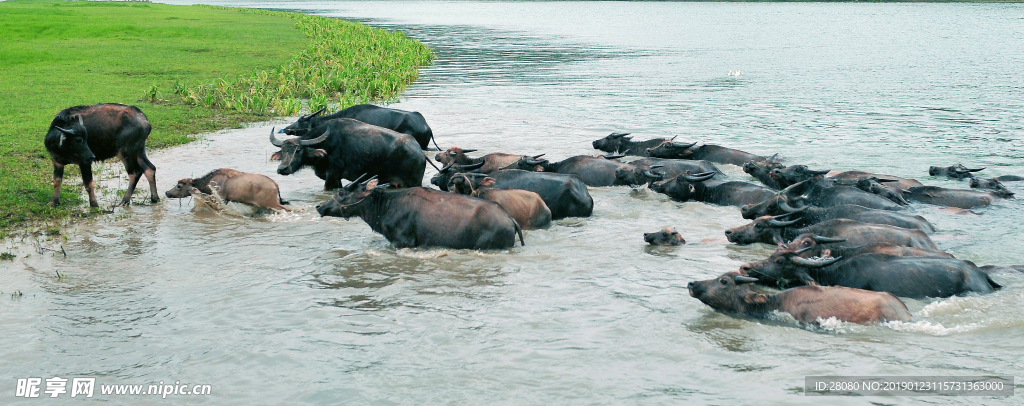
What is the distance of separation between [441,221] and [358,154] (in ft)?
9.74

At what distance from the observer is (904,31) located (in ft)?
201

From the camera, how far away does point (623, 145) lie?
622 inches

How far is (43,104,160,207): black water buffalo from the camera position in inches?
401

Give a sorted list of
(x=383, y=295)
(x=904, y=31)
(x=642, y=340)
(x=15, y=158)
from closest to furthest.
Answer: (x=642, y=340) → (x=383, y=295) → (x=15, y=158) → (x=904, y=31)

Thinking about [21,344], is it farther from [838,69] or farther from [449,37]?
[449,37]

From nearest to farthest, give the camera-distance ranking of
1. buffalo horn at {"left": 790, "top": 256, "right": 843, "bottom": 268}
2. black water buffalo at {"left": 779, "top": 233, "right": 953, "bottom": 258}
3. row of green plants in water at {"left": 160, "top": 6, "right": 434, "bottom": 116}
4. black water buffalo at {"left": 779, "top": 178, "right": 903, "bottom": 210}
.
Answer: buffalo horn at {"left": 790, "top": 256, "right": 843, "bottom": 268}, black water buffalo at {"left": 779, "top": 233, "right": 953, "bottom": 258}, black water buffalo at {"left": 779, "top": 178, "right": 903, "bottom": 210}, row of green plants in water at {"left": 160, "top": 6, "right": 434, "bottom": 116}

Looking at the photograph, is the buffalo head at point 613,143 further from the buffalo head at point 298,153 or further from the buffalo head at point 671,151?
the buffalo head at point 298,153

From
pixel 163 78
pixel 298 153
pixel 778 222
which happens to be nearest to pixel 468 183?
pixel 298 153

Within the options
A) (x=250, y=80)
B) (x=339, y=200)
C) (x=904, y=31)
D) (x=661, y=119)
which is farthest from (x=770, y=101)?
(x=904, y=31)

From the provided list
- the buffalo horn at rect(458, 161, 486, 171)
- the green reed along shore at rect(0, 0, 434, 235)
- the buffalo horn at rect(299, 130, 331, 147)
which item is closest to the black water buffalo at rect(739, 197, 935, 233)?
the buffalo horn at rect(458, 161, 486, 171)

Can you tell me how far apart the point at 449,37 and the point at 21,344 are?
2000 inches

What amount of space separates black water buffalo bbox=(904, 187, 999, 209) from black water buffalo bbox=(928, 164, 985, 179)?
1.80m

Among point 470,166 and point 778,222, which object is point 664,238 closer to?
point 778,222

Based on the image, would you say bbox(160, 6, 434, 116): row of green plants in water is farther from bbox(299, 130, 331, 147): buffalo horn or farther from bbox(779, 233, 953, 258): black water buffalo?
bbox(779, 233, 953, 258): black water buffalo
